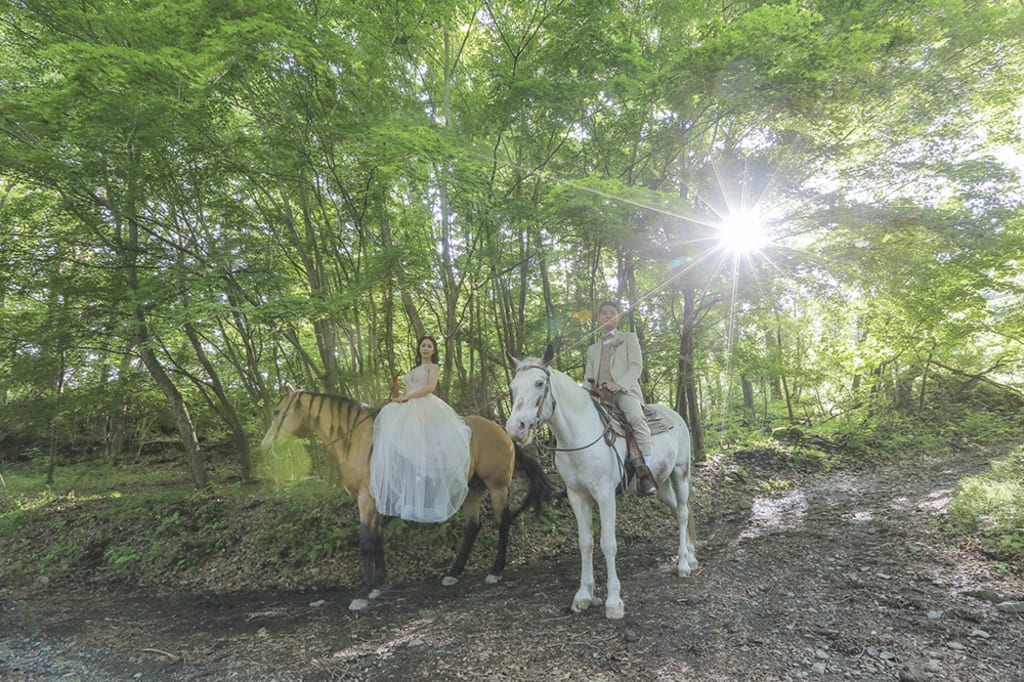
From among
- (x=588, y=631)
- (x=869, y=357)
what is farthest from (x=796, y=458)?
(x=588, y=631)

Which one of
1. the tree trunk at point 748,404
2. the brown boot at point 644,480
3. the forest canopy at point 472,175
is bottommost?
the brown boot at point 644,480

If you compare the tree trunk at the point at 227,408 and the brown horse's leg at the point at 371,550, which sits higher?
the tree trunk at the point at 227,408

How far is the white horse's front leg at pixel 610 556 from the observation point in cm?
337

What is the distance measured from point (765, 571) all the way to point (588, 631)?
2.20m

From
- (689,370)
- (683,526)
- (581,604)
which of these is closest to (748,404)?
(689,370)

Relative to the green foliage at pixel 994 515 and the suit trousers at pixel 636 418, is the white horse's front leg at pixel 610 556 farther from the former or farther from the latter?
the green foliage at pixel 994 515

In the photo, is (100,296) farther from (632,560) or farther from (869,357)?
(869,357)

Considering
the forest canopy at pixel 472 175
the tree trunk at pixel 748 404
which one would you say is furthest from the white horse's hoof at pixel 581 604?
the tree trunk at pixel 748 404

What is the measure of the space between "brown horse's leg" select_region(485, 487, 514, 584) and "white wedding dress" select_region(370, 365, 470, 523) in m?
0.70

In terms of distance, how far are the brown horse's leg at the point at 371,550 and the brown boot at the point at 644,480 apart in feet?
8.69

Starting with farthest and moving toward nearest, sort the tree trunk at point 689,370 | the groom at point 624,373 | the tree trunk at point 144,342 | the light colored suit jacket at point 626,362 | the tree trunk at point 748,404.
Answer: the tree trunk at point 748,404 → the tree trunk at point 689,370 → the tree trunk at point 144,342 → the light colored suit jacket at point 626,362 → the groom at point 624,373

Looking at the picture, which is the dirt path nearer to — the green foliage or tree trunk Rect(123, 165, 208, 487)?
the green foliage

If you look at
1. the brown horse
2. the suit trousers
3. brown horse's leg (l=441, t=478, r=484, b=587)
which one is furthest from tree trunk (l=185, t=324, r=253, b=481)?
the suit trousers

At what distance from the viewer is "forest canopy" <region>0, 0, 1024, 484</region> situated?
4891 mm
